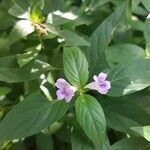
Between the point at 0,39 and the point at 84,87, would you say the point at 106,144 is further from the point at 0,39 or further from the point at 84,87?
the point at 0,39

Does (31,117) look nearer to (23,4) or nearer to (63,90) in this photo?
(63,90)

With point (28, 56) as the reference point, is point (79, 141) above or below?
below

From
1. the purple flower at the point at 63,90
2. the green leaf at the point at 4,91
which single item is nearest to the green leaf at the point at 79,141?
the purple flower at the point at 63,90

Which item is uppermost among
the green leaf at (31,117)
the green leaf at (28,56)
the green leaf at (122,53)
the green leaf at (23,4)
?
the green leaf at (23,4)

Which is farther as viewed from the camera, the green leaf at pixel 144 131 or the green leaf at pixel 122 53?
the green leaf at pixel 122 53

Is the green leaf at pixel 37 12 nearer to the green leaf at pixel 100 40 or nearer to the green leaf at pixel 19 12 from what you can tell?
the green leaf at pixel 19 12

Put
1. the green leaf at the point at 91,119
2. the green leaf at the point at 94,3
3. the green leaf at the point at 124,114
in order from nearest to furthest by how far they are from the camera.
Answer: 1. the green leaf at the point at 91,119
2. the green leaf at the point at 124,114
3. the green leaf at the point at 94,3

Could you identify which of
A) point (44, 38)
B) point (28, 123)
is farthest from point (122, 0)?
point (28, 123)

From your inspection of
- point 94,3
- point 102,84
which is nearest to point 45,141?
point 102,84
